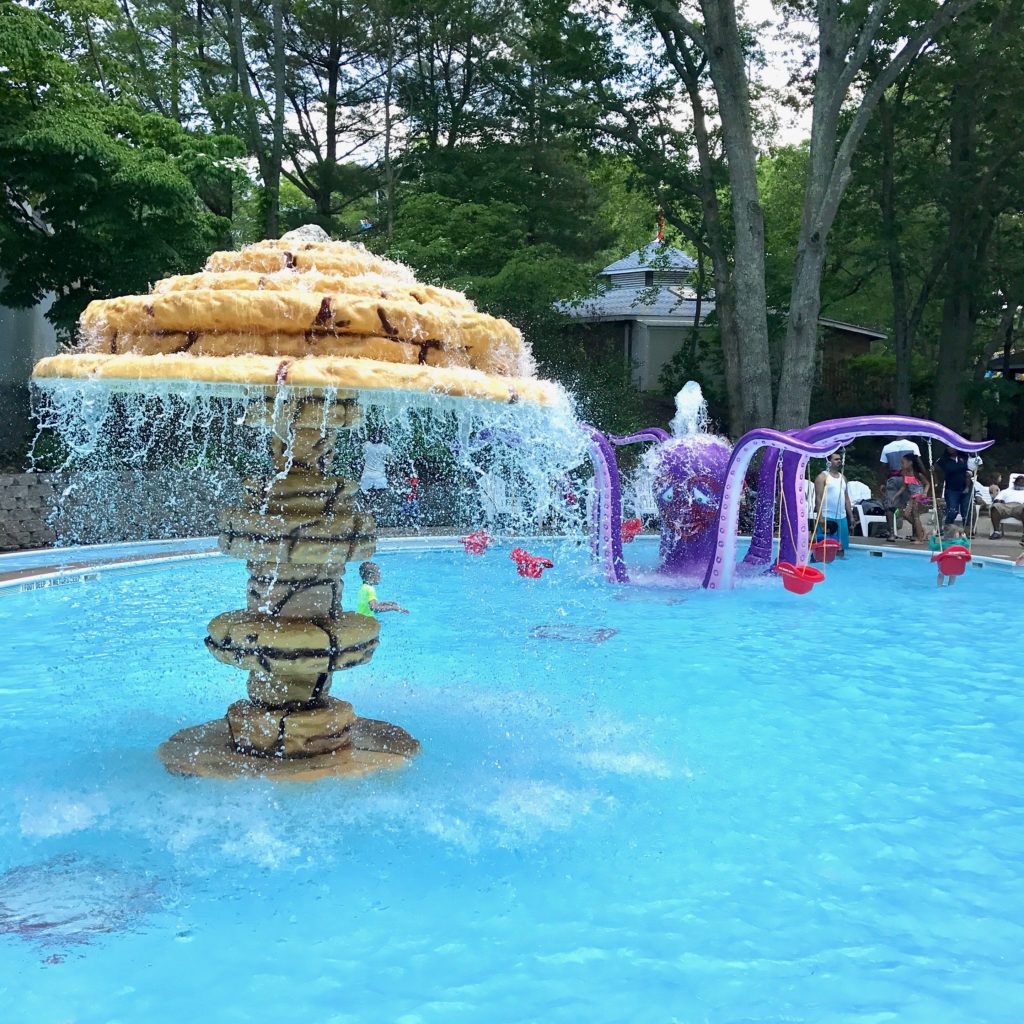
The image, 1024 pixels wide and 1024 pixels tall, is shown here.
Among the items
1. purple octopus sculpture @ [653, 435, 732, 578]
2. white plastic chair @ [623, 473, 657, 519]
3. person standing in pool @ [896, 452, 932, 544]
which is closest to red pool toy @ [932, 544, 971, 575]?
purple octopus sculpture @ [653, 435, 732, 578]

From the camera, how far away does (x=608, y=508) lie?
13.1m

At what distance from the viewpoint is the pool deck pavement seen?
39.7ft

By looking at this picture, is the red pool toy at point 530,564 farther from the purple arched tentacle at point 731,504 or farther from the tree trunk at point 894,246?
the tree trunk at point 894,246

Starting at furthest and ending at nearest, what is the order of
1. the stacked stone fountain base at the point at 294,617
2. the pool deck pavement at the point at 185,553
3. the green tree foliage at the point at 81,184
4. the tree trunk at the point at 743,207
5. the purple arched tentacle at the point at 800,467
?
the tree trunk at the point at 743,207
the green tree foliage at the point at 81,184
the pool deck pavement at the point at 185,553
the purple arched tentacle at the point at 800,467
the stacked stone fountain base at the point at 294,617

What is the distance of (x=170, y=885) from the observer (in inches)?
174

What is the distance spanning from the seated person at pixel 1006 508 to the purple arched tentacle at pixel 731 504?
28.4 feet

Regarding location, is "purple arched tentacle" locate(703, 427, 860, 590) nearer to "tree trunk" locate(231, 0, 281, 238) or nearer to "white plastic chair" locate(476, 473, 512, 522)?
"white plastic chair" locate(476, 473, 512, 522)

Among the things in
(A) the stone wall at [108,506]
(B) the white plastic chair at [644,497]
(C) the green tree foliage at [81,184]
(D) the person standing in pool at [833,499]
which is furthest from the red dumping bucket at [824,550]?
(C) the green tree foliage at [81,184]

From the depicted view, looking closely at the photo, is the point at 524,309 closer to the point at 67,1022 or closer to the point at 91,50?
the point at 91,50

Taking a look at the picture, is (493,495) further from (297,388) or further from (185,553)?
(297,388)

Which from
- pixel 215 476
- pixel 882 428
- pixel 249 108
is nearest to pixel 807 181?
pixel 882 428

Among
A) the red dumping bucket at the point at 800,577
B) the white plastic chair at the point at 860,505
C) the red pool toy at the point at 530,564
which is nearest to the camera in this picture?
the red dumping bucket at the point at 800,577

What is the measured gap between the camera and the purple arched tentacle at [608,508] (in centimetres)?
1288

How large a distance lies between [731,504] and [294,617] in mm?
8125
